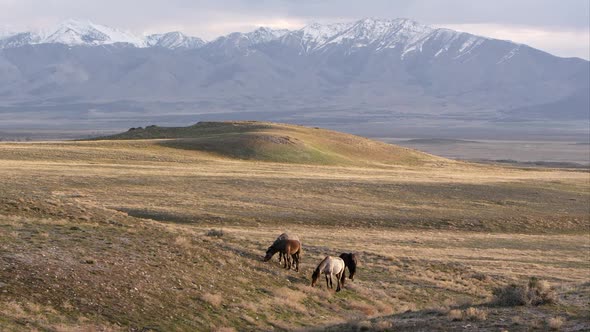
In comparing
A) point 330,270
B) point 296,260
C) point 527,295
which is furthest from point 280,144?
point 527,295

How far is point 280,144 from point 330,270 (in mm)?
61718

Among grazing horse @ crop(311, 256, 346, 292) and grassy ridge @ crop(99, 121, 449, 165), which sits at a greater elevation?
grassy ridge @ crop(99, 121, 449, 165)

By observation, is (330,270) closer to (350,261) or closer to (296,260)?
(350,261)

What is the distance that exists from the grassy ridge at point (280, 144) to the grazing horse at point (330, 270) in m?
54.7

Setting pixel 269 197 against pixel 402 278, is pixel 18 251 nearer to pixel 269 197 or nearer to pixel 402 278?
pixel 402 278

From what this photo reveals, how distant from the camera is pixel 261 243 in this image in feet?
109

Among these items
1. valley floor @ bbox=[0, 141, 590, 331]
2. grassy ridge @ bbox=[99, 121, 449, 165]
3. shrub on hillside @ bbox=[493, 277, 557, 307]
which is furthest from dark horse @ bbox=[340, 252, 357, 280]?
grassy ridge @ bbox=[99, 121, 449, 165]

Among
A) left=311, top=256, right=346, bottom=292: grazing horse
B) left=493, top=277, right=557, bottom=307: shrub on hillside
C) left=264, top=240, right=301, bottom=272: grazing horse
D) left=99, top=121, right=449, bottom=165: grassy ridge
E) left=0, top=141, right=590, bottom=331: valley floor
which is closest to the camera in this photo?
left=0, top=141, right=590, bottom=331: valley floor

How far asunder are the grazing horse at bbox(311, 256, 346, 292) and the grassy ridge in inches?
2152

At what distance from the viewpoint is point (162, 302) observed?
21.0 m

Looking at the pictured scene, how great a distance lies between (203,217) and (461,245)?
1377 cm

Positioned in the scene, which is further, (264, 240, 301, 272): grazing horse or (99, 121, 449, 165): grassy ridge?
(99, 121, 449, 165): grassy ridge

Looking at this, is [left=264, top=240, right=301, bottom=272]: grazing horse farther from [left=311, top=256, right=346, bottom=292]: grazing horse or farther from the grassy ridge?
the grassy ridge

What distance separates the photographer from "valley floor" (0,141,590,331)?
20.5 metres
